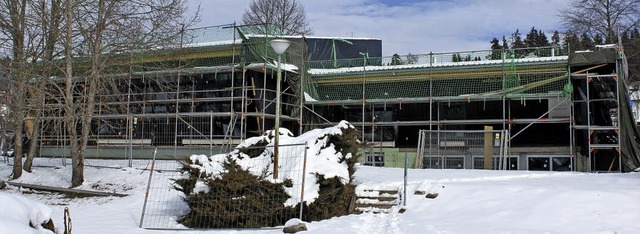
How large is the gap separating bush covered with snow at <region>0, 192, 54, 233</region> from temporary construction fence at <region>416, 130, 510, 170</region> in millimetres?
15201

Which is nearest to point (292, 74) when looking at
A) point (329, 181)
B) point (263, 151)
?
point (263, 151)

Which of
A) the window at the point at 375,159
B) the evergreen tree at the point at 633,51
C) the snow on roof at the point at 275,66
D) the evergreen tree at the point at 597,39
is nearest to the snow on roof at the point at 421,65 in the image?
the snow on roof at the point at 275,66

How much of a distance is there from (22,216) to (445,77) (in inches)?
718

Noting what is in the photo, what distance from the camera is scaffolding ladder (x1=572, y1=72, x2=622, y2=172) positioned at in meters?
18.6

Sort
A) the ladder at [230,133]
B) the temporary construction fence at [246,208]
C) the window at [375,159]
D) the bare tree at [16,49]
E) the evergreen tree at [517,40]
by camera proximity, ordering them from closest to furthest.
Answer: the temporary construction fence at [246,208] → the bare tree at [16,49] → the ladder at [230,133] → the window at [375,159] → the evergreen tree at [517,40]

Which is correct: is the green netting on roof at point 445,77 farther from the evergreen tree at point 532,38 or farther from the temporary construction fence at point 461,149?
the evergreen tree at point 532,38

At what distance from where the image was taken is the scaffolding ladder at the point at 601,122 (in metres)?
18.6

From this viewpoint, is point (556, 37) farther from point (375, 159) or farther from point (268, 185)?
point (268, 185)

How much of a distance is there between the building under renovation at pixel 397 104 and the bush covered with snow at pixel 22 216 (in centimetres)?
1253

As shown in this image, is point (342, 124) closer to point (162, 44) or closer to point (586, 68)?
point (162, 44)

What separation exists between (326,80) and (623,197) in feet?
50.5

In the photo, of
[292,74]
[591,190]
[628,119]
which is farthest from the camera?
[292,74]

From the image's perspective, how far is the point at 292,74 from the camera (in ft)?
76.2

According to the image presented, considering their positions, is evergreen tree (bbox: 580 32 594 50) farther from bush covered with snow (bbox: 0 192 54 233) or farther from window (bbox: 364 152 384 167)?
bush covered with snow (bbox: 0 192 54 233)
